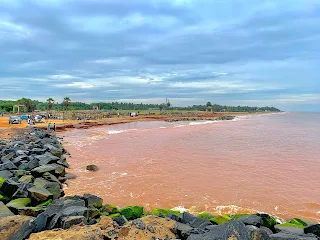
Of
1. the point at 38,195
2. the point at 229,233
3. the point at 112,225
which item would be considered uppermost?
the point at 229,233

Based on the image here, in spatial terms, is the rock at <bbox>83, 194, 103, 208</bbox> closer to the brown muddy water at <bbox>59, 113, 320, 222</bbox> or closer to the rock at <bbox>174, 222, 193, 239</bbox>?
the brown muddy water at <bbox>59, 113, 320, 222</bbox>

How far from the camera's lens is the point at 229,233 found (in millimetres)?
4359

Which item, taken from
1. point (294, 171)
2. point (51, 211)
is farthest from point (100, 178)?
point (294, 171)

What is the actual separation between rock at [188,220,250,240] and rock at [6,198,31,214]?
4.72 meters

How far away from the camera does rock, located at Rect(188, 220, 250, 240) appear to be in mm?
4301

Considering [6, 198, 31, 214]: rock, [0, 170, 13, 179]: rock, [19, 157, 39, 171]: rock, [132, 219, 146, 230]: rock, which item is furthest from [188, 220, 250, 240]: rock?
[19, 157, 39, 171]: rock

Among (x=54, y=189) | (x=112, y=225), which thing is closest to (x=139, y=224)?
(x=112, y=225)

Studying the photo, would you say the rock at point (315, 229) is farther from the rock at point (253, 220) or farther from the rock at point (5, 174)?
the rock at point (5, 174)

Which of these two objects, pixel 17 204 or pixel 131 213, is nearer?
pixel 131 213

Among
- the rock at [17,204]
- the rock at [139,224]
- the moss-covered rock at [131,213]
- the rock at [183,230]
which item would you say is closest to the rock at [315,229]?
the rock at [183,230]

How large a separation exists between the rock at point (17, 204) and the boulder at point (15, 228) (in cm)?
144

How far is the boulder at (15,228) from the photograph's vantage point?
16.0 feet

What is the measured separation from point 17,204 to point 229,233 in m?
5.67

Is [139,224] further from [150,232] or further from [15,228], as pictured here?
[15,228]
